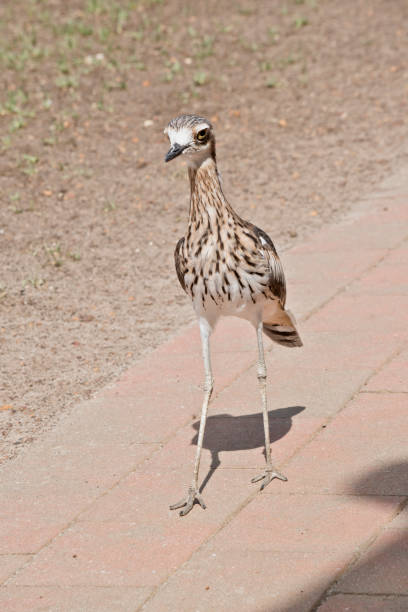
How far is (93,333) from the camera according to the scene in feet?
23.2

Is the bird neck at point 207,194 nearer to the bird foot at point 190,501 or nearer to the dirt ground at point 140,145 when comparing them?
the bird foot at point 190,501

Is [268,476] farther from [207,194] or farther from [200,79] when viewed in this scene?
[200,79]

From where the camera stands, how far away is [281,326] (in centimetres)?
531

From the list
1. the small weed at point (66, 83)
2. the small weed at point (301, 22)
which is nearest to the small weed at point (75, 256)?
the small weed at point (66, 83)

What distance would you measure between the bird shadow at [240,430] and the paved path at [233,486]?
0.01 metres

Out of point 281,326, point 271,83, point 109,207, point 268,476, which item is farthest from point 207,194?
point 271,83

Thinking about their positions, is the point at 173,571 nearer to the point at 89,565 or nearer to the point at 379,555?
the point at 89,565

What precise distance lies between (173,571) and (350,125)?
28.3 ft

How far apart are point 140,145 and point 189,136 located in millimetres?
7143

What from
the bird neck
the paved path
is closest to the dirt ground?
the paved path

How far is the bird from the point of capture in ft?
14.3

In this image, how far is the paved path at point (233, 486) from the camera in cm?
391

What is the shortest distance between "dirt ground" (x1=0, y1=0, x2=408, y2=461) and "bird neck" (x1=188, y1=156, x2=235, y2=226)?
69.6 inches

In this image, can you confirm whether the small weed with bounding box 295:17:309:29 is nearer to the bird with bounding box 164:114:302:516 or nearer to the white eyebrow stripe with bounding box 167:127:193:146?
the bird with bounding box 164:114:302:516
